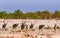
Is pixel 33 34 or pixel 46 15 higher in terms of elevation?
pixel 46 15

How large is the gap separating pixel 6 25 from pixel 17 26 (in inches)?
21.7

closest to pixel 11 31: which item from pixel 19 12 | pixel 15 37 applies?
pixel 15 37

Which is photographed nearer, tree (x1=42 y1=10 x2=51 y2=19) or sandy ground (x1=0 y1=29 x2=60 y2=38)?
sandy ground (x1=0 y1=29 x2=60 y2=38)

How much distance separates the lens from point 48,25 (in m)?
15.7

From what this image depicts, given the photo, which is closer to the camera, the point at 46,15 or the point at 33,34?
the point at 33,34

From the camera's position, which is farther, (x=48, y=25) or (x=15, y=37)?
(x=48, y=25)

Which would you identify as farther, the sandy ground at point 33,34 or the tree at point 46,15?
the tree at point 46,15

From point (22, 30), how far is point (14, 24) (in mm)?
920

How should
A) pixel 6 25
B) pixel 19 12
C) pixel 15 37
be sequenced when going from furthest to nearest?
pixel 19 12 < pixel 6 25 < pixel 15 37

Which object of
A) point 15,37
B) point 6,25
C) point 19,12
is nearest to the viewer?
point 15,37

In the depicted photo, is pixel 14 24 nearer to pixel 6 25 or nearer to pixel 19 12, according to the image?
pixel 6 25

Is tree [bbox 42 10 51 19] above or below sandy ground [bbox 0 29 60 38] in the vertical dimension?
above

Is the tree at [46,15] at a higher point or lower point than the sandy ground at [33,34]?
higher

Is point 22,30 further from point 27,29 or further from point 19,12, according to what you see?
point 19,12
